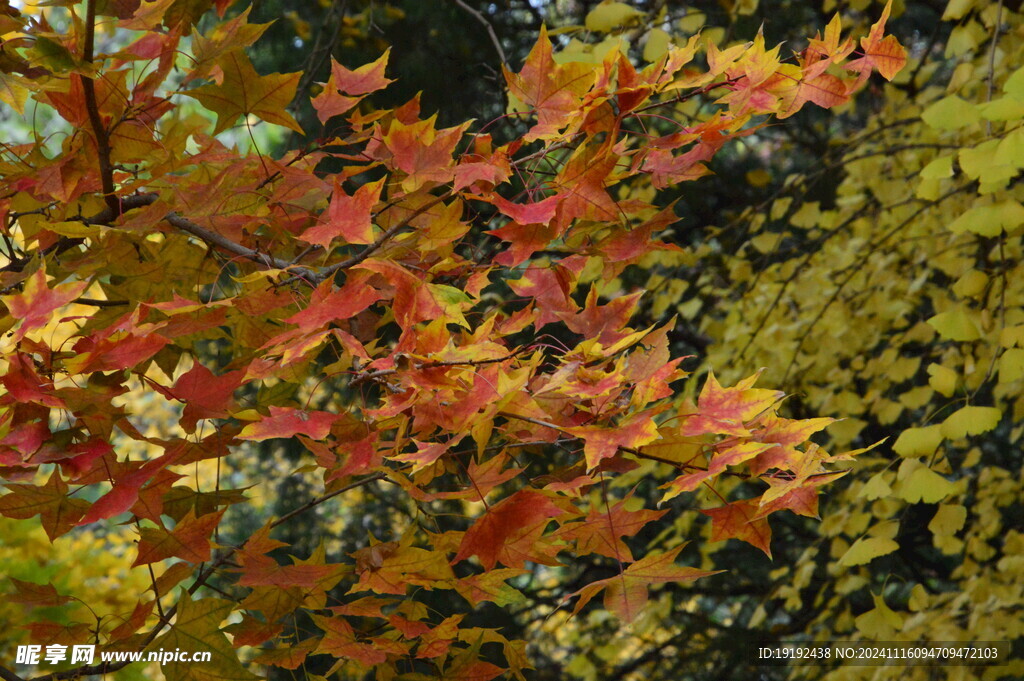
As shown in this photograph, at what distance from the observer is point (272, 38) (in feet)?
7.25

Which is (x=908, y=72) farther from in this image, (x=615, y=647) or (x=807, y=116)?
(x=615, y=647)

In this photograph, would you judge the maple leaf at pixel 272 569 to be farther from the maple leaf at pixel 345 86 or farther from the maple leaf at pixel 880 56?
the maple leaf at pixel 880 56

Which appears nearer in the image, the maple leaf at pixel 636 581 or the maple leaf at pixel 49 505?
the maple leaf at pixel 636 581

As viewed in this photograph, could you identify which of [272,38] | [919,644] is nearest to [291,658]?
[919,644]

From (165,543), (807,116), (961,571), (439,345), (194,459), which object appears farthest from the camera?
(807,116)

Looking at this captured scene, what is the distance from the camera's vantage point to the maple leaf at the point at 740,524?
777 mm

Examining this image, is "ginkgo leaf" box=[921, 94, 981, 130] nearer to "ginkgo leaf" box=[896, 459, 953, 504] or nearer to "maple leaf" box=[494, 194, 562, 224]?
"ginkgo leaf" box=[896, 459, 953, 504]

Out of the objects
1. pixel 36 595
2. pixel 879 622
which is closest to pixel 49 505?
pixel 36 595

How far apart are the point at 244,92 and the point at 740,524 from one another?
1.95ft

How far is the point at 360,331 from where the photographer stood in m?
1.01

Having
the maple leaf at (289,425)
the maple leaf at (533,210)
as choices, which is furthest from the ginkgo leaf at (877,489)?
the maple leaf at (289,425)

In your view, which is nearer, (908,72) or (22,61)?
(22,61)

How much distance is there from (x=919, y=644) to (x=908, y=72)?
1.31 meters

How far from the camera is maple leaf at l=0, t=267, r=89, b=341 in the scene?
712 millimetres
